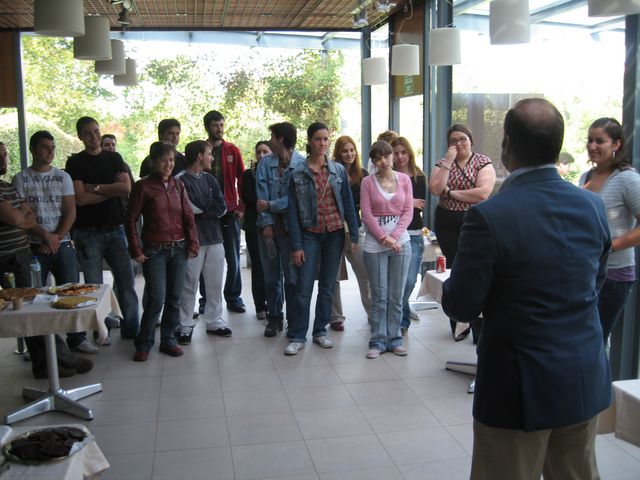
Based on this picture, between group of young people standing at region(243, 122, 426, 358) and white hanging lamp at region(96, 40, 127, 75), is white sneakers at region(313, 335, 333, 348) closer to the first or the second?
group of young people standing at region(243, 122, 426, 358)

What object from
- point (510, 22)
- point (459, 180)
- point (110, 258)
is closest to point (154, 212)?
point (110, 258)

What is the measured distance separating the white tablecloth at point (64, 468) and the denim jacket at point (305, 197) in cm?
274

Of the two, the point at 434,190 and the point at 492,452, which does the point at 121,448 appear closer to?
the point at 492,452

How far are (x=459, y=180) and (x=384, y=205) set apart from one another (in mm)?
565

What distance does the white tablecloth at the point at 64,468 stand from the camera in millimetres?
2186

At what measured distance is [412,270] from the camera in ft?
18.2

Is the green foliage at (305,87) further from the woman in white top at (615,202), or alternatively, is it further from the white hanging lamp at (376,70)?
the woman in white top at (615,202)

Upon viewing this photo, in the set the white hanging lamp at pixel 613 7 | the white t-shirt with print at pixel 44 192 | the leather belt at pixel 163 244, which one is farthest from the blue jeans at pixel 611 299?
the white t-shirt with print at pixel 44 192

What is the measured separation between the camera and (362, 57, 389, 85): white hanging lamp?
7742 millimetres

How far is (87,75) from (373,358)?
6.04 meters

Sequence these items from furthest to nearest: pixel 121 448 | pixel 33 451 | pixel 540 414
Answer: pixel 121 448 < pixel 33 451 < pixel 540 414

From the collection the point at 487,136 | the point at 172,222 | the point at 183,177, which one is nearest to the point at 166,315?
the point at 172,222

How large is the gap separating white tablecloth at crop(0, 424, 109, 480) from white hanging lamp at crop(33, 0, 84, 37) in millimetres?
2664

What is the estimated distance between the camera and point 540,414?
1.92m
